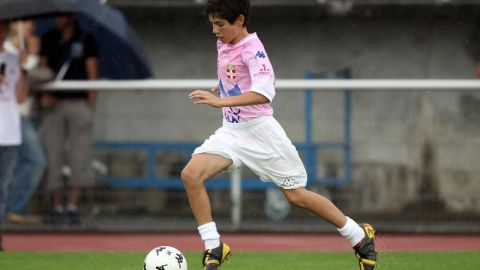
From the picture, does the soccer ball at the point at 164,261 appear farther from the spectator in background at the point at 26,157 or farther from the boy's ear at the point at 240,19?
the spectator in background at the point at 26,157

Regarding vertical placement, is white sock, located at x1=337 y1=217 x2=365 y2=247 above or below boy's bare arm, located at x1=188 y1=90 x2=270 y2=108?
below

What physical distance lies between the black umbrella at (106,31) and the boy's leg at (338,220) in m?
5.16

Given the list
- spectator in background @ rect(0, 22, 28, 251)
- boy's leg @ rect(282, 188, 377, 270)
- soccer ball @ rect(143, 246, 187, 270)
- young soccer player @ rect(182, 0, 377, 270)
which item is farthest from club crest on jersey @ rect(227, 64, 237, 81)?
spectator in background @ rect(0, 22, 28, 251)

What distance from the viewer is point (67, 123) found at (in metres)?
14.2

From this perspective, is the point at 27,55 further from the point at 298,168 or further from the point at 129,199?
the point at 298,168

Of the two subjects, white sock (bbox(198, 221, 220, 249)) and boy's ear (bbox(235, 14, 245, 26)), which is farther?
boy's ear (bbox(235, 14, 245, 26))

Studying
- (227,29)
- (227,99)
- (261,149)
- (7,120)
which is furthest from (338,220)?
(7,120)

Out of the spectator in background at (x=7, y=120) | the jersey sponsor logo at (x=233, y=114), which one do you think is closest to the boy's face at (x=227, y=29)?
the jersey sponsor logo at (x=233, y=114)

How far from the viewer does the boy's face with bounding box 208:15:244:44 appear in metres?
9.13

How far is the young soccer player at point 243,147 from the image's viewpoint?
903 centimetres

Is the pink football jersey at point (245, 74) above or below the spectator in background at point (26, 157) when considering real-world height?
above

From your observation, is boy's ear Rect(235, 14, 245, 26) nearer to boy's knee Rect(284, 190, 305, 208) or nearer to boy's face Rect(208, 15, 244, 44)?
boy's face Rect(208, 15, 244, 44)

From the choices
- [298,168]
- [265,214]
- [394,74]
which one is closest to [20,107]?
[265,214]

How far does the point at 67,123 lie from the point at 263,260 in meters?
3.75
